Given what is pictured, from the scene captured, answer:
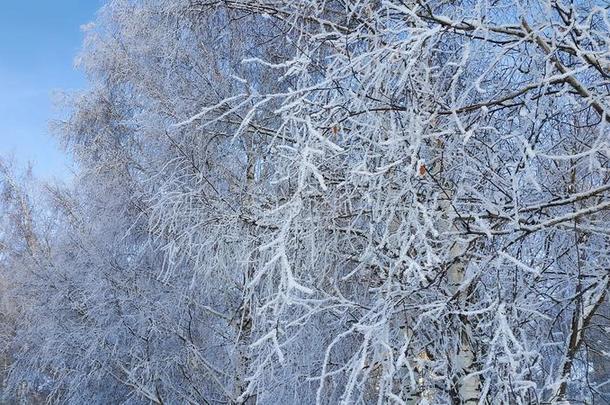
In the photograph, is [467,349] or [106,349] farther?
[106,349]

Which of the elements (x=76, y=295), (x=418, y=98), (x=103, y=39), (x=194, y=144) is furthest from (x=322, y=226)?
(x=103, y=39)

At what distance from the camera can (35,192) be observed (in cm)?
1421

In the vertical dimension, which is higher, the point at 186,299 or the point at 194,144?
the point at 194,144

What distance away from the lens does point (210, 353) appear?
537 cm

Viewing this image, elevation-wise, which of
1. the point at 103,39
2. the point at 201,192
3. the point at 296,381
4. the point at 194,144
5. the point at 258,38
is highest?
the point at 103,39

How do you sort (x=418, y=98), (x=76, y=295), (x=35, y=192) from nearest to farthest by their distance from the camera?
(x=418, y=98), (x=76, y=295), (x=35, y=192)

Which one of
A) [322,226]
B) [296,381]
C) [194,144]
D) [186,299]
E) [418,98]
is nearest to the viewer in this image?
[418,98]

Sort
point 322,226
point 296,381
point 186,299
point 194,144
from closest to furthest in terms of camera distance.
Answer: point 322,226
point 296,381
point 194,144
point 186,299

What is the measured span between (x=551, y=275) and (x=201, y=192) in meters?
2.37

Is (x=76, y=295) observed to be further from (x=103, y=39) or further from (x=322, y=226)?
(x=322, y=226)

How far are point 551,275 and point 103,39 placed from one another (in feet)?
21.1

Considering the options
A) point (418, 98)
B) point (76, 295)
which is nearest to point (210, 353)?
point (76, 295)

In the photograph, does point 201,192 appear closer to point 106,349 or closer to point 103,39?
point 106,349

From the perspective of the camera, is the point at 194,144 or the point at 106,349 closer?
the point at 194,144
